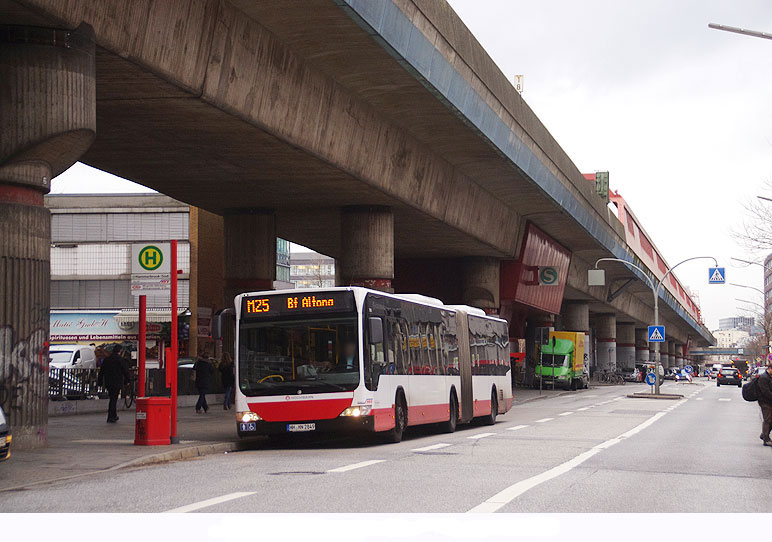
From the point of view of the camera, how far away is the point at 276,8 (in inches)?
801

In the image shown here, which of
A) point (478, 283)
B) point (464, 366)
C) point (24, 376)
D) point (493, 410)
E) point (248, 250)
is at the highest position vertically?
point (248, 250)

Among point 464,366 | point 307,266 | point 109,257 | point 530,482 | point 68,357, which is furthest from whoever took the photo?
point 307,266

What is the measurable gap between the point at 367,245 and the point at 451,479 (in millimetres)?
20937

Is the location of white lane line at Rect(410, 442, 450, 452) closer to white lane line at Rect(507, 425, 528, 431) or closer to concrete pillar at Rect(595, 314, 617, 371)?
white lane line at Rect(507, 425, 528, 431)

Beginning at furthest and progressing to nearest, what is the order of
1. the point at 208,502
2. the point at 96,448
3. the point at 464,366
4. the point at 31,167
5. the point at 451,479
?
the point at 464,366 < the point at 96,448 < the point at 31,167 < the point at 451,479 < the point at 208,502

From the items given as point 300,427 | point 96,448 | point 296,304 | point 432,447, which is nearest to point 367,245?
point 296,304

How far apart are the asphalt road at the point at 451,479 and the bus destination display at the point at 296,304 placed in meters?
2.41

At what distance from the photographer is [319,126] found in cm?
2478

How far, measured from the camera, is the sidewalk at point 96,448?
14.5 metres

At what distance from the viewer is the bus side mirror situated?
19406 millimetres

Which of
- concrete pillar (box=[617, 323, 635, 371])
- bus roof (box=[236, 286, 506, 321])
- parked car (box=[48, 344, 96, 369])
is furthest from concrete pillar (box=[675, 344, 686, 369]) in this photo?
bus roof (box=[236, 286, 506, 321])

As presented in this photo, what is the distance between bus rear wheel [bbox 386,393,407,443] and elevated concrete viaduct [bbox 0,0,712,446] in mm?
6046

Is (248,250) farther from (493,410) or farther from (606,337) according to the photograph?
(606,337)

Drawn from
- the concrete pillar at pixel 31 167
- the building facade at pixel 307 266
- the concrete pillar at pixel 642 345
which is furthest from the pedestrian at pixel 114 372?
the building facade at pixel 307 266
